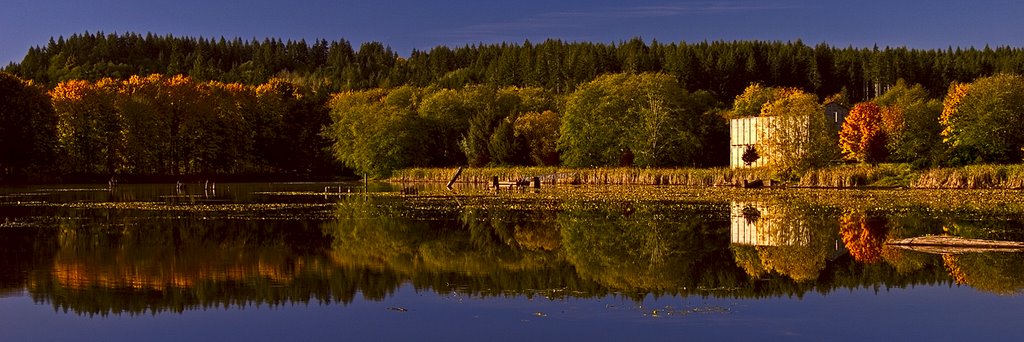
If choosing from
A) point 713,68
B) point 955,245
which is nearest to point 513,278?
point 955,245

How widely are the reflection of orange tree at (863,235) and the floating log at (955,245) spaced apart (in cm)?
80

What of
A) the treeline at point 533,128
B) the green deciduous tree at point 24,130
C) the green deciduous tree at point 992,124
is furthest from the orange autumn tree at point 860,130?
the green deciduous tree at point 24,130

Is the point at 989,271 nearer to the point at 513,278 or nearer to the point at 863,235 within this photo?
the point at 863,235

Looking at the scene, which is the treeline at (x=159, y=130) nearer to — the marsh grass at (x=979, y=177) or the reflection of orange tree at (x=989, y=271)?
the marsh grass at (x=979, y=177)

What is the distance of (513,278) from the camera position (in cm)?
2059

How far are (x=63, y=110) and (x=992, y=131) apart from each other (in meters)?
79.2

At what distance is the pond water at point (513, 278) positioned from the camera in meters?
15.2

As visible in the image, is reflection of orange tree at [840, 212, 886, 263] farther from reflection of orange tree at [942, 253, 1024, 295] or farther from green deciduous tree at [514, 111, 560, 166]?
green deciduous tree at [514, 111, 560, 166]

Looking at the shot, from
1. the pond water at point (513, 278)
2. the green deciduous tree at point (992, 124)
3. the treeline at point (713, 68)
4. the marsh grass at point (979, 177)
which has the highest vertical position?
the treeline at point (713, 68)

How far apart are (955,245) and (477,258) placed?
11.2 meters

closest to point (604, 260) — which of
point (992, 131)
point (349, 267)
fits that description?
point (349, 267)

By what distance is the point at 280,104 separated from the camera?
11894cm

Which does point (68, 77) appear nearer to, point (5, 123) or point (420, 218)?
point (5, 123)

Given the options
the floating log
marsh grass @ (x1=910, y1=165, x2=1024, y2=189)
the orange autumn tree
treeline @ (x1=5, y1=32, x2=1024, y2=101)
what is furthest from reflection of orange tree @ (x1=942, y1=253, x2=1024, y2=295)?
treeline @ (x1=5, y1=32, x2=1024, y2=101)
